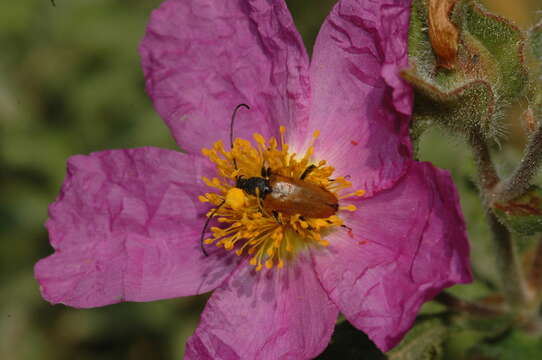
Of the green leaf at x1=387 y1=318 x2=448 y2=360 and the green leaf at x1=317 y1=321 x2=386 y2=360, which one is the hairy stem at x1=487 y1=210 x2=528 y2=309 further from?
the green leaf at x1=317 y1=321 x2=386 y2=360

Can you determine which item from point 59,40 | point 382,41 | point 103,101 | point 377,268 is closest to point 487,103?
point 382,41

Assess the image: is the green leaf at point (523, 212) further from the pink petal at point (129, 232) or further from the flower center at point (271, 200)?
the pink petal at point (129, 232)

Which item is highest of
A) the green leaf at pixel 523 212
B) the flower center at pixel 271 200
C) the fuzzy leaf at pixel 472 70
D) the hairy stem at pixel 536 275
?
the fuzzy leaf at pixel 472 70

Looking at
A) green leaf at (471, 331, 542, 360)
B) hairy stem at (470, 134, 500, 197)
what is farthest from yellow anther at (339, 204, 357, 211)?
green leaf at (471, 331, 542, 360)

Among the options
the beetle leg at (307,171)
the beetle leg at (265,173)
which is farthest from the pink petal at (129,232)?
the beetle leg at (307,171)

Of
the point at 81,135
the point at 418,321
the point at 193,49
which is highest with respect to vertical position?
the point at 193,49

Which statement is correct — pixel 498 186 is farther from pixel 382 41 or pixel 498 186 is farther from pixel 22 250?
pixel 22 250
